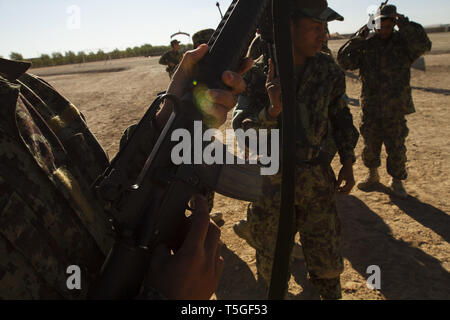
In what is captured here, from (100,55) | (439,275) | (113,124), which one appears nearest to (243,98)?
(439,275)

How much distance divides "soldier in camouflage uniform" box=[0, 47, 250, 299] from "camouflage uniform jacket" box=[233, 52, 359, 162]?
106 cm

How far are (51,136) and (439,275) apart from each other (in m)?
3.43

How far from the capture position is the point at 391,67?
414 centimetres

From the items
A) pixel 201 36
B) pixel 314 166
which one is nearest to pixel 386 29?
pixel 201 36

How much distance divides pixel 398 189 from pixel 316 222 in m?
2.59

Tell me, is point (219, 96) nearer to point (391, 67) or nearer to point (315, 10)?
point (315, 10)

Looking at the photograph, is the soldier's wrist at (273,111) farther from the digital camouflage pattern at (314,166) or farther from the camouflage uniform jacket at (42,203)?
the camouflage uniform jacket at (42,203)

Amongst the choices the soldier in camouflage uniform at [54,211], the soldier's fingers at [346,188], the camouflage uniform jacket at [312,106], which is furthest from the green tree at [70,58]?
the soldier in camouflage uniform at [54,211]

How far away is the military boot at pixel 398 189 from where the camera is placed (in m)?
4.11

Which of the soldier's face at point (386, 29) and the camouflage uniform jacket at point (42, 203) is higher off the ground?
the soldier's face at point (386, 29)

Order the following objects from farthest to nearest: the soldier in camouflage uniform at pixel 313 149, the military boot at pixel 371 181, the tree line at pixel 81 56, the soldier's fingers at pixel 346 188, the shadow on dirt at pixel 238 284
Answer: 1. the tree line at pixel 81 56
2. the military boot at pixel 371 181
3. the shadow on dirt at pixel 238 284
4. the soldier's fingers at pixel 346 188
5. the soldier in camouflage uniform at pixel 313 149

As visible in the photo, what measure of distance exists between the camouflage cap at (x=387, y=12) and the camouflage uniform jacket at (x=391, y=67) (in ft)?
0.57

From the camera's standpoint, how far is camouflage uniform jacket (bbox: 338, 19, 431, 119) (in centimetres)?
402

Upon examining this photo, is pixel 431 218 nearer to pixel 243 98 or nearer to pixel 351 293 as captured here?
pixel 351 293
